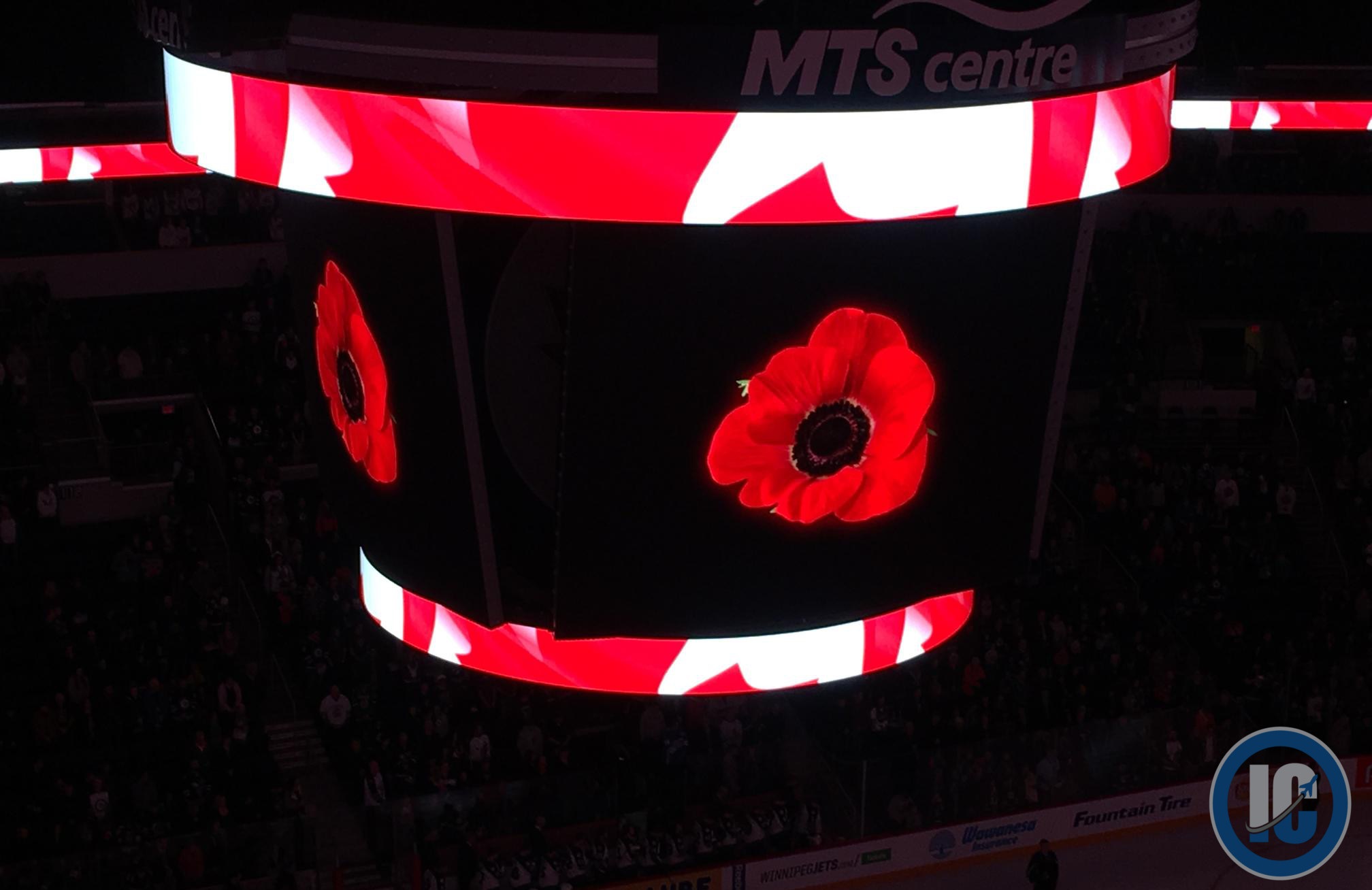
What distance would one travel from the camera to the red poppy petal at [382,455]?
7867mm

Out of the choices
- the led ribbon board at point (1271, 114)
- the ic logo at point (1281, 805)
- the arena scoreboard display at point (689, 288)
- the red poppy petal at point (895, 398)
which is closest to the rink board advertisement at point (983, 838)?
the ic logo at point (1281, 805)

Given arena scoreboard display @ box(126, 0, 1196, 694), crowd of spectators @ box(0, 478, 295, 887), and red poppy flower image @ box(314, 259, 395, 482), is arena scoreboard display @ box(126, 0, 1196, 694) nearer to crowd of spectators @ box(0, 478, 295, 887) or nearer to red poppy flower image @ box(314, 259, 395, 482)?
red poppy flower image @ box(314, 259, 395, 482)

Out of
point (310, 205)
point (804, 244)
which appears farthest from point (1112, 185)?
point (310, 205)

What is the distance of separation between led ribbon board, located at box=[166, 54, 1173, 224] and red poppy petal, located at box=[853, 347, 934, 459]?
2.48 feet

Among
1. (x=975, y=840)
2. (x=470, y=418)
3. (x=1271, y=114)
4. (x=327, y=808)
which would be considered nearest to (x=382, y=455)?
(x=470, y=418)

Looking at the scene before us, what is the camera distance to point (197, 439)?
90.2 feet

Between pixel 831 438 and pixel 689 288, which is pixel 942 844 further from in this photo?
pixel 689 288

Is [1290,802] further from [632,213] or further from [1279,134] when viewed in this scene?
[632,213]

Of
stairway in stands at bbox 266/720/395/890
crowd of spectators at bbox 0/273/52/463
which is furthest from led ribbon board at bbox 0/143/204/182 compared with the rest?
crowd of spectators at bbox 0/273/52/463

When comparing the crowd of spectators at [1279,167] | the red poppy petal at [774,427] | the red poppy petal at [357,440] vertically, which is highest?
the crowd of spectators at [1279,167]

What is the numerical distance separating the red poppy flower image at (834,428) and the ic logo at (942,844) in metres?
15.6

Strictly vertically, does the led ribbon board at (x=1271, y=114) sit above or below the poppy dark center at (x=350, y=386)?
above

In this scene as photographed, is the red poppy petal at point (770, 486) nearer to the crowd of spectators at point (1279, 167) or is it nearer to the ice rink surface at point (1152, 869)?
the ice rink surface at point (1152, 869)

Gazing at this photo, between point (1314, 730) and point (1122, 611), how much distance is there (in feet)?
9.77
